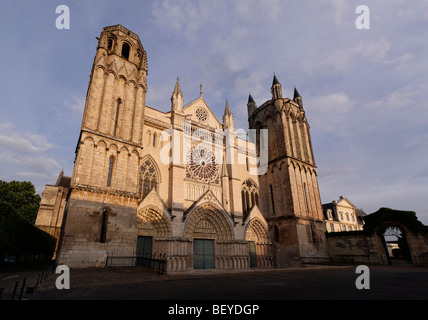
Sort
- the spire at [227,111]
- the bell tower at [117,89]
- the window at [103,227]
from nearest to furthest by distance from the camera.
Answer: the window at [103,227]
the bell tower at [117,89]
the spire at [227,111]

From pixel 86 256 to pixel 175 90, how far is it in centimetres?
1692

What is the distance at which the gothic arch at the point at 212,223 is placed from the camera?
20.7 meters

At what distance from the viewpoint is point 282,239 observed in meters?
23.6

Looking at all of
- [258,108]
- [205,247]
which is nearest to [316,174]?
[258,108]

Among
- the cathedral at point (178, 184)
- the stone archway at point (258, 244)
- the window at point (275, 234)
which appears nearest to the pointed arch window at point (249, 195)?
Answer: the cathedral at point (178, 184)

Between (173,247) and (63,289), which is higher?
(173,247)

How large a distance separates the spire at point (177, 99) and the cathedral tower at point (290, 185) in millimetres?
11592

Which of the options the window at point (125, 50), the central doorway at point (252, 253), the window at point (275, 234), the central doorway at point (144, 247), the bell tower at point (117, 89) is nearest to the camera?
the central doorway at point (144, 247)

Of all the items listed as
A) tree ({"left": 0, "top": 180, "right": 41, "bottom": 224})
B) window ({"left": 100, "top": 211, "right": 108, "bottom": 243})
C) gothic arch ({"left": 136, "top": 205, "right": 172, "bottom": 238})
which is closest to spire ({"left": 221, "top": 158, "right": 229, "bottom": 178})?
gothic arch ({"left": 136, "top": 205, "right": 172, "bottom": 238})

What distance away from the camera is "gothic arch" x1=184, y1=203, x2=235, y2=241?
2073 cm

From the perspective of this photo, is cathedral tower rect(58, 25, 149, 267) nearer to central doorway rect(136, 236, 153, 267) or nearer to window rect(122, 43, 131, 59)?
window rect(122, 43, 131, 59)

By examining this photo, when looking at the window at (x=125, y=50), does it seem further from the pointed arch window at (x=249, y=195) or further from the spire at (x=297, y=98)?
the spire at (x=297, y=98)

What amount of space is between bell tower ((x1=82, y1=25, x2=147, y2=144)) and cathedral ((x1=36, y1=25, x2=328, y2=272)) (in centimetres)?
9
